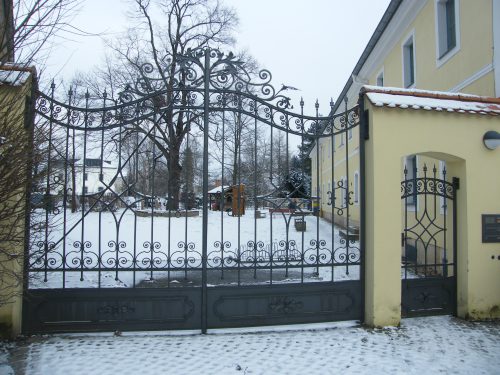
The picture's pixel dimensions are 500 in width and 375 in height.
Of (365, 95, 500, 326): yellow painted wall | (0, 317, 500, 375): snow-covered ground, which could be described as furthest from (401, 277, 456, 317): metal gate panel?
(0, 317, 500, 375): snow-covered ground

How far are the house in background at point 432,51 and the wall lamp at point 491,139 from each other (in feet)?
5.58

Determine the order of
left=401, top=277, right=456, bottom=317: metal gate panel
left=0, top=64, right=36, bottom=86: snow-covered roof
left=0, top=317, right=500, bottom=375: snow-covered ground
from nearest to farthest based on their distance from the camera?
left=0, top=64, right=36, bottom=86: snow-covered roof → left=0, top=317, right=500, bottom=375: snow-covered ground → left=401, top=277, right=456, bottom=317: metal gate panel

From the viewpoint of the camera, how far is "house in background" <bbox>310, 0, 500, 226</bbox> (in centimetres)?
686

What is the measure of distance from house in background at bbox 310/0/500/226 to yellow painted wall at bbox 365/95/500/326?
43 centimetres

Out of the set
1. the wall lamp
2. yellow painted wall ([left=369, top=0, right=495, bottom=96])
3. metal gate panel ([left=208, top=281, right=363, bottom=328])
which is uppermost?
yellow painted wall ([left=369, top=0, right=495, bottom=96])

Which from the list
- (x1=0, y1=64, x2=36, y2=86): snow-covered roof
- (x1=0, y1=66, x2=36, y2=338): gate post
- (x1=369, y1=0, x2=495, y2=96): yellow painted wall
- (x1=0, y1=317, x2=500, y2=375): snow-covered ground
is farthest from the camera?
(x1=369, y1=0, x2=495, y2=96): yellow painted wall

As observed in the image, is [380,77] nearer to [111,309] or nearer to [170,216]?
[170,216]

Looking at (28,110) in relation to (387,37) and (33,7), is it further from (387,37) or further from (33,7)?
(387,37)

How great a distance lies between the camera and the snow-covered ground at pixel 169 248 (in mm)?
4809

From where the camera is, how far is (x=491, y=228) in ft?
18.0

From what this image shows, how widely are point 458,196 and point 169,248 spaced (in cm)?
432

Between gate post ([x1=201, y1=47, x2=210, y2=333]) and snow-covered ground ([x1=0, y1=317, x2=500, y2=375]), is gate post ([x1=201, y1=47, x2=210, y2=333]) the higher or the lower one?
the higher one

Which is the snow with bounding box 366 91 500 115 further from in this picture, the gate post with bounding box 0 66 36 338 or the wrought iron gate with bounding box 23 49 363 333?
the gate post with bounding box 0 66 36 338

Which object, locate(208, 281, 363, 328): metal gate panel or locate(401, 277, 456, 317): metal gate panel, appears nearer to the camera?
locate(208, 281, 363, 328): metal gate panel
